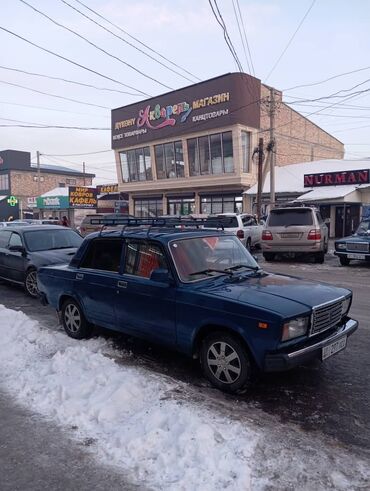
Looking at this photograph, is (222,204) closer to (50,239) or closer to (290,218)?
(290,218)

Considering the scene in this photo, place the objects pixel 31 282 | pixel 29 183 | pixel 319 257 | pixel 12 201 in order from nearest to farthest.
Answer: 1. pixel 31 282
2. pixel 319 257
3. pixel 12 201
4. pixel 29 183

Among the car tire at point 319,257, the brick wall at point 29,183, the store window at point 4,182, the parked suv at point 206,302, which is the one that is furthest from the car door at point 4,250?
the store window at point 4,182

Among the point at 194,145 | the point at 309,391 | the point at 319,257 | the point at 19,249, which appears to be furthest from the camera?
the point at 194,145

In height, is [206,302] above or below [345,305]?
above

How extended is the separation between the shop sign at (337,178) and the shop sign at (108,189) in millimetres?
23908

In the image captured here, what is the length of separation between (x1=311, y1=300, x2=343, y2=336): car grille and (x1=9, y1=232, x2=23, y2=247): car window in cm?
760

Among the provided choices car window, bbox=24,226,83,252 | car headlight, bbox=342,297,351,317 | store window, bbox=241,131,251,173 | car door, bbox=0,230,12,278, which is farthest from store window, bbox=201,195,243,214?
A: car headlight, bbox=342,297,351,317

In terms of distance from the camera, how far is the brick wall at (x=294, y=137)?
34.0 m

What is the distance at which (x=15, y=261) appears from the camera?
9.66 metres

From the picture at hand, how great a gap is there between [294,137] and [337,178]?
1152 centimetres

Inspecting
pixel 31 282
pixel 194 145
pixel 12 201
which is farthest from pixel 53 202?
pixel 31 282

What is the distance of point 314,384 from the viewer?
4.40 meters

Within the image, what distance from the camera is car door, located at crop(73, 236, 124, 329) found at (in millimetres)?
5297

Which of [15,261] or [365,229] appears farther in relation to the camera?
[365,229]
